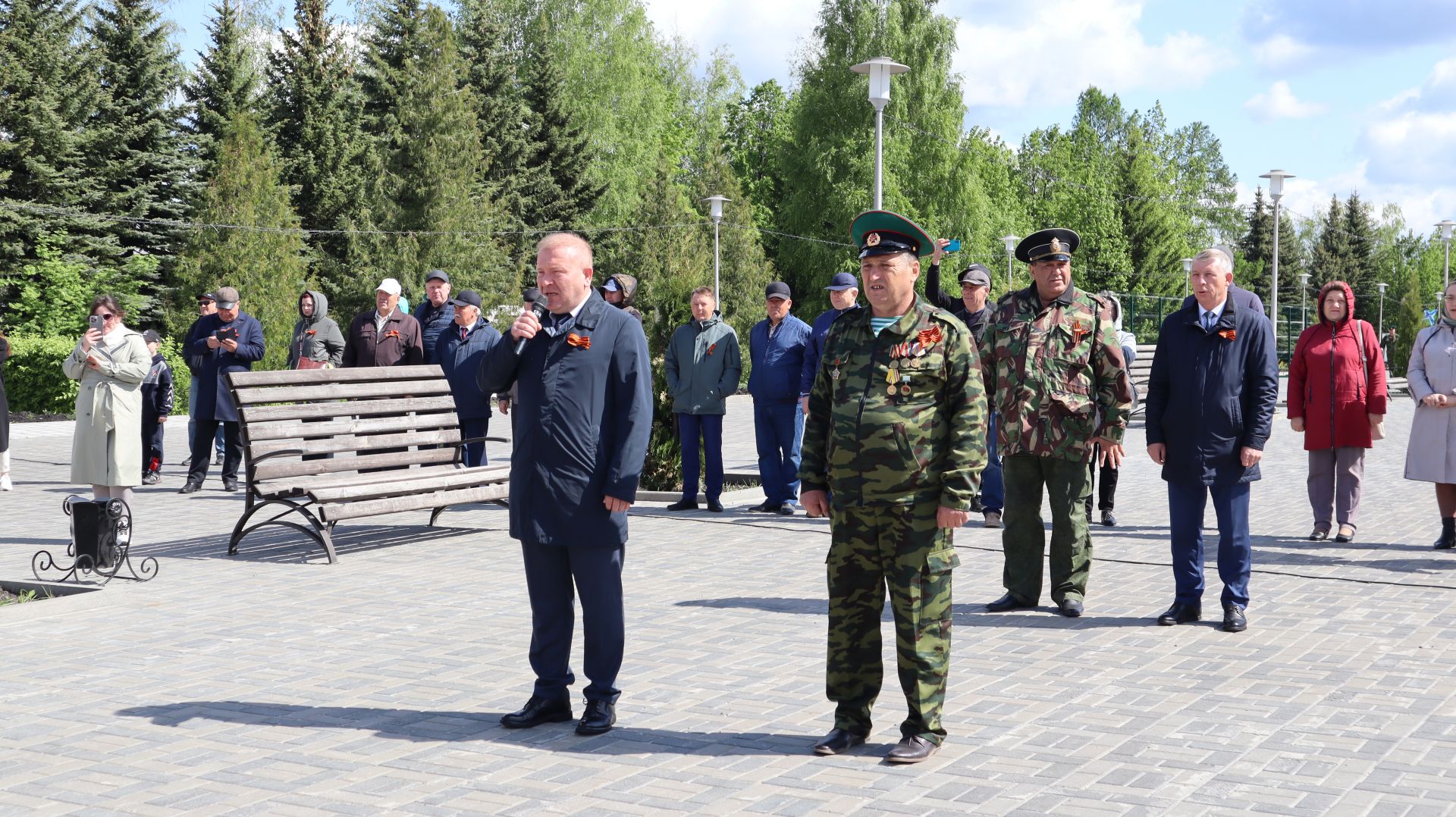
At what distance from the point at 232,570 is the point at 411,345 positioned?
3914 mm

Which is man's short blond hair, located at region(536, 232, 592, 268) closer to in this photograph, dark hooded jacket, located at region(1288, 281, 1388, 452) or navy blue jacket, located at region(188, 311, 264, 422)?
dark hooded jacket, located at region(1288, 281, 1388, 452)

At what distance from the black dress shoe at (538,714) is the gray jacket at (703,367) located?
6.64 metres

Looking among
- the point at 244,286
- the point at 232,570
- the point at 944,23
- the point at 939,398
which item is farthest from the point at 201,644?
the point at 944,23

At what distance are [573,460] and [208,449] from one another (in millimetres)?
9893

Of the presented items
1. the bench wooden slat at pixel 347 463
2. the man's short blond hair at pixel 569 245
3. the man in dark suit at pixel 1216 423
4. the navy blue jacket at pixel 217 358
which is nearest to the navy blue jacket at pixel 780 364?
the bench wooden slat at pixel 347 463

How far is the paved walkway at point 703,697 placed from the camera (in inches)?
182

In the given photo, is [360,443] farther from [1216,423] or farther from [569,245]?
[1216,423]

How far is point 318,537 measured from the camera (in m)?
9.58

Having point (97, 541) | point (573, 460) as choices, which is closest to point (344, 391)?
point (97, 541)

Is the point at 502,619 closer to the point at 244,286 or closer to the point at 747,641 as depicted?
the point at 747,641

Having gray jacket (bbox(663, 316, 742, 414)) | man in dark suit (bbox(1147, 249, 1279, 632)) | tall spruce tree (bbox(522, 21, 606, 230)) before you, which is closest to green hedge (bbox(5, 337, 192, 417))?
gray jacket (bbox(663, 316, 742, 414))

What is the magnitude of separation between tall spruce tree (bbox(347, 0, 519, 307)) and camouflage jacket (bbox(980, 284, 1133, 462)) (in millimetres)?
33477

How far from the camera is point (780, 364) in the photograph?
11812 millimetres

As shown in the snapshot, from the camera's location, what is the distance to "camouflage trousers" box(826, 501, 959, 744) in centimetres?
499
